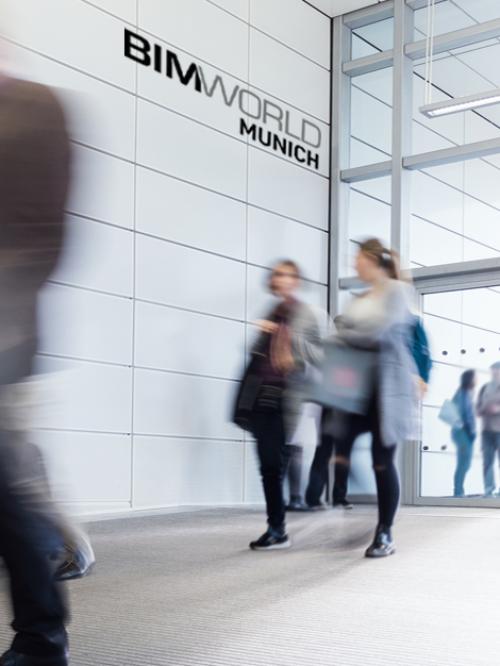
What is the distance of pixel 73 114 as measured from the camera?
1.85 m

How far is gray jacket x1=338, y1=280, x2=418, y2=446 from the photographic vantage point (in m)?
3.80

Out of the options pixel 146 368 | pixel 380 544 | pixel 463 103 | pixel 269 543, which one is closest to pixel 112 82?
pixel 146 368

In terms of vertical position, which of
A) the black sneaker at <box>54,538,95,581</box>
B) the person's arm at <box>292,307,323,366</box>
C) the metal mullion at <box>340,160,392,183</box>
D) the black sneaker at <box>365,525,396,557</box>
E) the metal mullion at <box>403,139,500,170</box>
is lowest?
the black sneaker at <box>365,525,396,557</box>

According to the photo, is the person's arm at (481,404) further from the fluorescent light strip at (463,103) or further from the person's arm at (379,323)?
the person's arm at (379,323)

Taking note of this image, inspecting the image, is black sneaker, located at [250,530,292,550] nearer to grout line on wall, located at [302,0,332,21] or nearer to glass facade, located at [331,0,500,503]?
glass facade, located at [331,0,500,503]

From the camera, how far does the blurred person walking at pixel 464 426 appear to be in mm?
8117

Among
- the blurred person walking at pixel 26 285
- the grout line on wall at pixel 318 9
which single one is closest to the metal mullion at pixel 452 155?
the grout line on wall at pixel 318 9

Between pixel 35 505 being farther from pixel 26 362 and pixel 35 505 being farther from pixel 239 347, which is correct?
pixel 239 347

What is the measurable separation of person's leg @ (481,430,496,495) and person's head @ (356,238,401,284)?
4.48 m

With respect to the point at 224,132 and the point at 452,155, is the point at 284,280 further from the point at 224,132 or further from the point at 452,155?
the point at 452,155

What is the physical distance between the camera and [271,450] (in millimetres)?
4152

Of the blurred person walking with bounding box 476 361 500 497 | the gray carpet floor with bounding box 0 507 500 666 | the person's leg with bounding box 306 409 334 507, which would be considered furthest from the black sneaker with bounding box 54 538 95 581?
the blurred person walking with bounding box 476 361 500 497

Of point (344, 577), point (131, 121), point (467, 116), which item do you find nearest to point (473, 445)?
point (467, 116)

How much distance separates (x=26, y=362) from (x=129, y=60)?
18.0 ft
